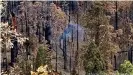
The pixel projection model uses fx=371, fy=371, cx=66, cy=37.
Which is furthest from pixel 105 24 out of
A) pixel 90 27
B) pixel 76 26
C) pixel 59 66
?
pixel 59 66

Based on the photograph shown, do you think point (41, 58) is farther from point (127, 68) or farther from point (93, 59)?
point (127, 68)

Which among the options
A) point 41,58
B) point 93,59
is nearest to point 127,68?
point 93,59

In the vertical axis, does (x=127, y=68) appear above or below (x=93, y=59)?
below

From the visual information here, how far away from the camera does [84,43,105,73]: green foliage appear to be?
33.1ft

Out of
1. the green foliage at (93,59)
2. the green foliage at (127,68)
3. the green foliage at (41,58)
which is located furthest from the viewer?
the green foliage at (127,68)

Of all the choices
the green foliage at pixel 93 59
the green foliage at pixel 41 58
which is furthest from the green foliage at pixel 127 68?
the green foliage at pixel 41 58

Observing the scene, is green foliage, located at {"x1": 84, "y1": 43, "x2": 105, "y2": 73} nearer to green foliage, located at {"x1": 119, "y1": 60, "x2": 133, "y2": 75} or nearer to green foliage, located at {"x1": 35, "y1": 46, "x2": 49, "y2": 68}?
green foliage, located at {"x1": 119, "y1": 60, "x2": 133, "y2": 75}

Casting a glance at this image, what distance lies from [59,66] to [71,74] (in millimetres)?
979

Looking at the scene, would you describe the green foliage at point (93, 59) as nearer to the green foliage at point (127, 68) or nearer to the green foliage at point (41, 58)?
the green foliage at point (127, 68)

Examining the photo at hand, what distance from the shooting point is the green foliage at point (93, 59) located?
1009cm

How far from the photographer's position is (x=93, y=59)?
1012cm

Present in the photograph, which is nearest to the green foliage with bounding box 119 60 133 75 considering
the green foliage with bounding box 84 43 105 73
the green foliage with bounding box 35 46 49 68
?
the green foliage with bounding box 84 43 105 73

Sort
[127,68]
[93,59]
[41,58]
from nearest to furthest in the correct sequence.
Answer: [93,59]
[41,58]
[127,68]

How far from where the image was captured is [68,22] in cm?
1341
